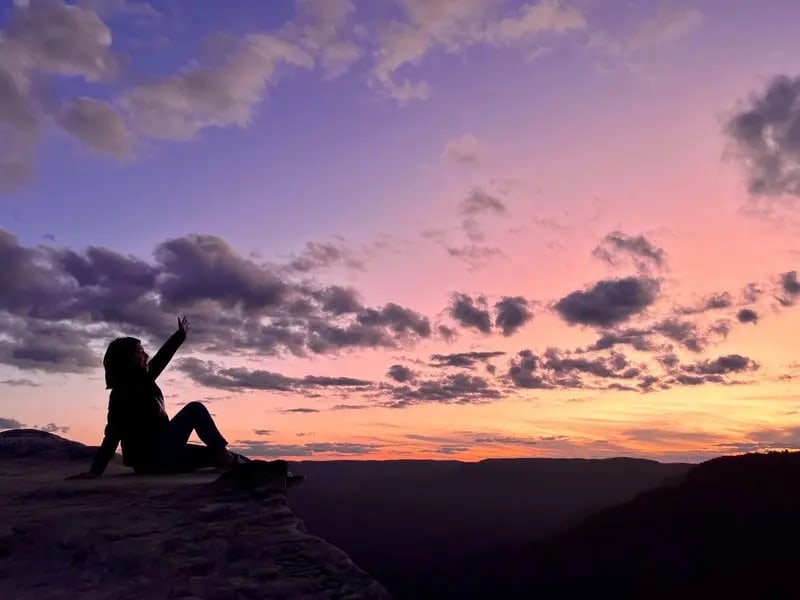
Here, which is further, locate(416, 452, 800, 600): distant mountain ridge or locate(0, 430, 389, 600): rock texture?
locate(416, 452, 800, 600): distant mountain ridge

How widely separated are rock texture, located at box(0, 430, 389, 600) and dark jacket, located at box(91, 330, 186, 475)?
897 mm

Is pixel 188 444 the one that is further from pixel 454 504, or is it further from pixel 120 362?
pixel 454 504

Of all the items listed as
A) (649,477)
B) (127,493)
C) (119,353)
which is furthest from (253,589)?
(649,477)

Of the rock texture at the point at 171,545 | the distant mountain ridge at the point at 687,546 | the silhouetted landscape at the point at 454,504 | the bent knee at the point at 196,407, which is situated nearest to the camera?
the rock texture at the point at 171,545

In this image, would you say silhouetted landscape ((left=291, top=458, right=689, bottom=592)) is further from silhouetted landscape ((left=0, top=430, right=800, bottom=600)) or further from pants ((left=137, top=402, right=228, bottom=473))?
pants ((left=137, top=402, right=228, bottom=473))

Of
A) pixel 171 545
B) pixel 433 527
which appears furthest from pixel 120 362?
pixel 433 527

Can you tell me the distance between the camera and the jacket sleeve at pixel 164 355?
8961mm

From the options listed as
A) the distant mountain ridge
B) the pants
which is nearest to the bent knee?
the pants

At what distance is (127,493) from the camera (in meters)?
7.25

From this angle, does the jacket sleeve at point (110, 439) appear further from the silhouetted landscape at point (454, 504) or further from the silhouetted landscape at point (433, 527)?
the silhouetted landscape at point (454, 504)

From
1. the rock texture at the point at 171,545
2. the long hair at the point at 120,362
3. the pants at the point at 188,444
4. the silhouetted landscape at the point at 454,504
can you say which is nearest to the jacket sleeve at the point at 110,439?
the long hair at the point at 120,362

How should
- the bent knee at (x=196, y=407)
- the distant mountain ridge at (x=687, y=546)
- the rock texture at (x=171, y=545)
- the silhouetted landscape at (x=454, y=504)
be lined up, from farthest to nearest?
the silhouetted landscape at (x=454, y=504) → the distant mountain ridge at (x=687, y=546) → the bent knee at (x=196, y=407) → the rock texture at (x=171, y=545)

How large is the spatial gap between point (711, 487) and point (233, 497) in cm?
7625

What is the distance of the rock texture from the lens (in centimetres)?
519
